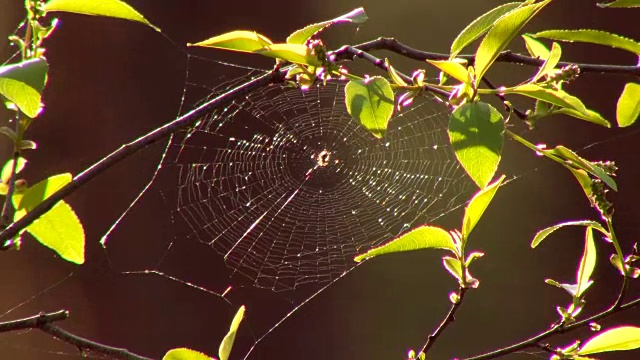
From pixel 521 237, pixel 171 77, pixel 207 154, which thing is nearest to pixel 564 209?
pixel 521 237

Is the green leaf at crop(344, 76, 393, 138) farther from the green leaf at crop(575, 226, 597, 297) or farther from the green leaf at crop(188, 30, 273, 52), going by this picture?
the green leaf at crop(575, 226, 597, 297)

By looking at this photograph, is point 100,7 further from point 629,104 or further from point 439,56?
point 629,104

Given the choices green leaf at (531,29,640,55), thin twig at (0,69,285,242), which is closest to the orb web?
green leaf at (531,29,640,55)

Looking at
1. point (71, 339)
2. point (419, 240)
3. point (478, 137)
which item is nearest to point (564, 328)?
point (419, 240)

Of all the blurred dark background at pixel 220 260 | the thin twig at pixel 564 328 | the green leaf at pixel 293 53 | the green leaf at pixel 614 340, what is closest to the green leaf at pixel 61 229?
the green leaf at pixel 293 53

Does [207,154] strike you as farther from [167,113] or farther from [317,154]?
[317,154]

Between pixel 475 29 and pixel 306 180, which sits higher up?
pixel 475 29
